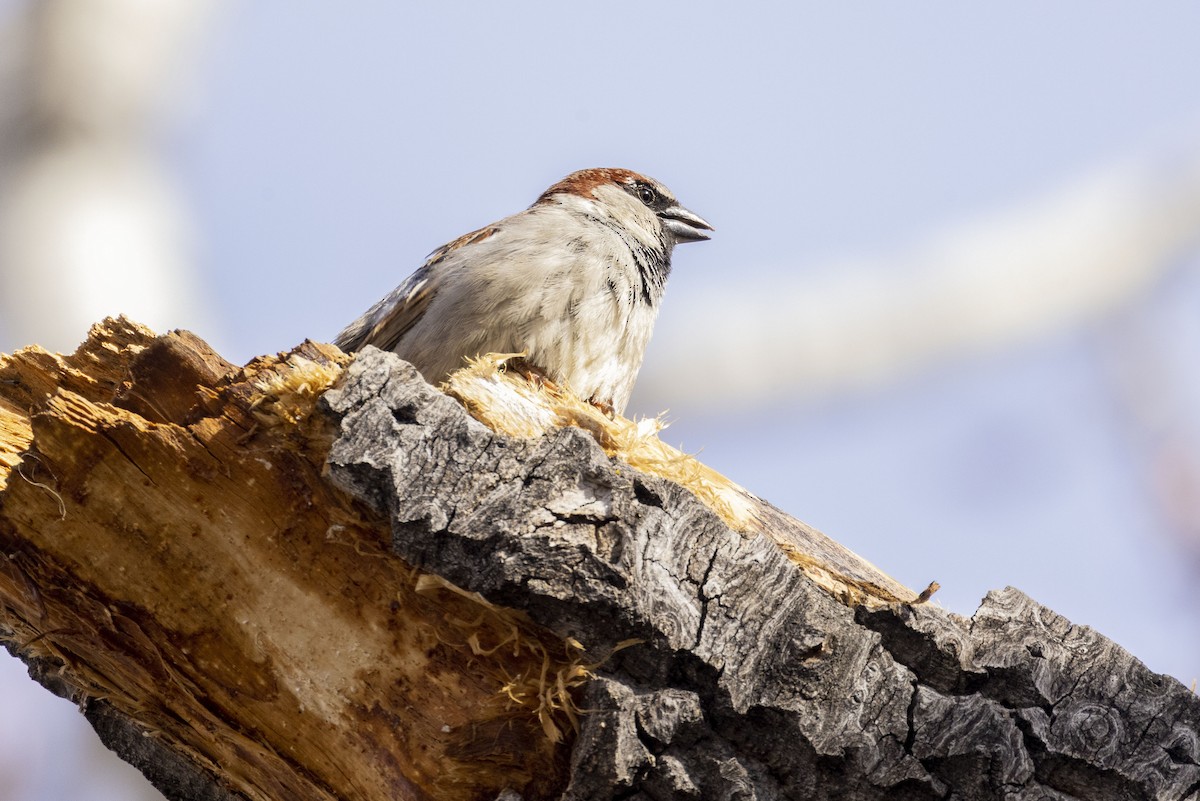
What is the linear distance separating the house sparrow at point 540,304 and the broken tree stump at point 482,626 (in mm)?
1304

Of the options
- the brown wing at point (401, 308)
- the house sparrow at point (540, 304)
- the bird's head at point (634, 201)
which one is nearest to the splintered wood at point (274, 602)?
the house sparrow at point (540, 304)

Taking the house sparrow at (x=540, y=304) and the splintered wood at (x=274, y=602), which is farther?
the house sparrow at (x=540, y=304)

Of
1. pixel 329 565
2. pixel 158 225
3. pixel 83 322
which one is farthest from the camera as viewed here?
pixel 158 225

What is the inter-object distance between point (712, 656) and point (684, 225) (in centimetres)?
296

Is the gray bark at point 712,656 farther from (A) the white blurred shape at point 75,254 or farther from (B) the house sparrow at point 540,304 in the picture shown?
(A) the white blurred shape at point 75,254

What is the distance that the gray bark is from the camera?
1889 mm

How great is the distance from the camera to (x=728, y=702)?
1.92m

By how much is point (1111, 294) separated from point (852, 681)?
4.79 meters

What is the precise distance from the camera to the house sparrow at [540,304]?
3469 mm

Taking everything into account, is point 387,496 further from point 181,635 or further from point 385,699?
point 181,635

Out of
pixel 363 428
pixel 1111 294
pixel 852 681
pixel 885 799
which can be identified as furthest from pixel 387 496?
pixel 1111 294

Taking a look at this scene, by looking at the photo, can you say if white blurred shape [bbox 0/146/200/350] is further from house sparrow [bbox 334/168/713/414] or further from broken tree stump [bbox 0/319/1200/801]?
broken tree stump [bbox 0/319/1200/801]

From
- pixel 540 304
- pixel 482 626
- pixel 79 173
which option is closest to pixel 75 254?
pixel 79 173

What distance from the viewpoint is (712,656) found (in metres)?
1.92
